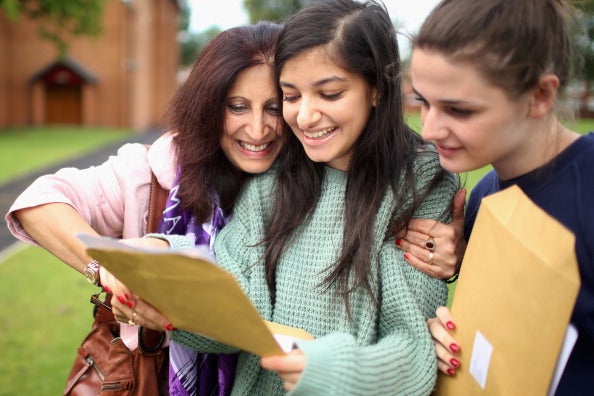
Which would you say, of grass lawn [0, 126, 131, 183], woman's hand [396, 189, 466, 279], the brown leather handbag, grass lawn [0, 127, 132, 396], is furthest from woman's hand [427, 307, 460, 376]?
grass lawn [0, 126, 131, 183]

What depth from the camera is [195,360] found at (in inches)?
88.5

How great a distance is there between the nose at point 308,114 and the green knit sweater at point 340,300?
25 cm

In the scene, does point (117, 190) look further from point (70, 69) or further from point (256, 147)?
point (70, 69)

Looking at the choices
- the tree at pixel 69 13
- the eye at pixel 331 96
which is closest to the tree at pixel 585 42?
the eye at pixel 331 96

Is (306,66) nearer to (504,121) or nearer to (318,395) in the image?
(504,121)

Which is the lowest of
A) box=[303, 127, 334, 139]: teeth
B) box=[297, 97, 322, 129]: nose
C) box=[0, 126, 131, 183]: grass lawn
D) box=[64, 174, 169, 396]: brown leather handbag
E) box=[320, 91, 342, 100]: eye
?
box=[0, 126, 131, 183]: grass lawn

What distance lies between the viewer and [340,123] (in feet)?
6.70

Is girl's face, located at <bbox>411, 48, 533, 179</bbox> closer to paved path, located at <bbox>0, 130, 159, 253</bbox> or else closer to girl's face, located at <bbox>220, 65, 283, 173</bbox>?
girl's face, located at <bbox>220, 65, 283, 173</bbox>

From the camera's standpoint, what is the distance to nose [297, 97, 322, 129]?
2.00 metres

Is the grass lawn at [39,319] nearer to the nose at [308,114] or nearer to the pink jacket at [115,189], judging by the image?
the nose at [308,114]

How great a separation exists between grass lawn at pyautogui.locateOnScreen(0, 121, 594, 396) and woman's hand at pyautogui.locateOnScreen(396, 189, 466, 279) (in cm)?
79

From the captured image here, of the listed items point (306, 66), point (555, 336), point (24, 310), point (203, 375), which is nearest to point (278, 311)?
point (203, 375)

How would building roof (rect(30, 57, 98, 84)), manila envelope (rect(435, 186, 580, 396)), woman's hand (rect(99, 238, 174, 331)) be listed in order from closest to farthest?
manila envelope (rect(435, 186, 580, 396)) → woman's hand (rect(99, 238, 174, 331)) → building roof (rect(30, 57, 98, 84))

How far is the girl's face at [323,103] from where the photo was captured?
2008mm
